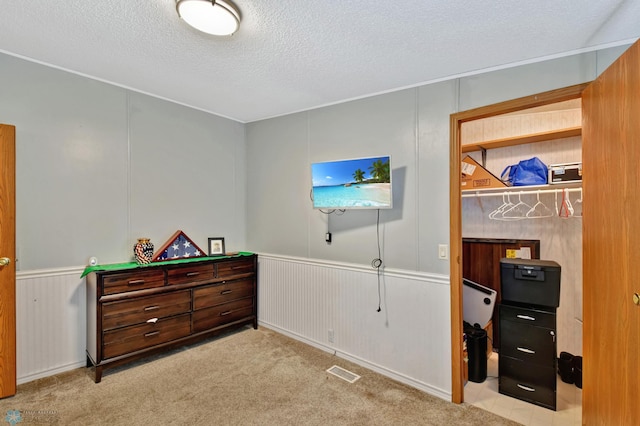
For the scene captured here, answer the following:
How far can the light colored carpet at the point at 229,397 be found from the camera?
215cm

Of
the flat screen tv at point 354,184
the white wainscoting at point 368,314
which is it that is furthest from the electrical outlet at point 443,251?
the flat screen tv at point 354,184

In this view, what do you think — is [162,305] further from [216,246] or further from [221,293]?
[216,246]

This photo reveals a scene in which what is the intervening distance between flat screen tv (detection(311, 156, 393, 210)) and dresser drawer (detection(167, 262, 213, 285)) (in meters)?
1.37

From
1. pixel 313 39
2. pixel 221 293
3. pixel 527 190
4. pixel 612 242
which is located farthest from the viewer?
pixel 221 293

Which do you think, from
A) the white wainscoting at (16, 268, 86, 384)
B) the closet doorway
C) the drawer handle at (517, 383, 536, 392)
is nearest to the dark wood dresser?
the white wainscoting at (16, 268, 86, 384)

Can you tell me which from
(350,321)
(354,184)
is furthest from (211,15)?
(350,321)

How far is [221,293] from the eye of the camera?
3.40 metres

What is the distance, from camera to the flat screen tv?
257cm

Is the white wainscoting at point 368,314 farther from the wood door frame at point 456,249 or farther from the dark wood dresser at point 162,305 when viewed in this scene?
the dark wood dresser at point 162,305

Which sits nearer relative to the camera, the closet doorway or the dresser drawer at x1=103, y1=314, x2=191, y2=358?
the closet doorway

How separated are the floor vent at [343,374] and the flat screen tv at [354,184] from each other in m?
1.50

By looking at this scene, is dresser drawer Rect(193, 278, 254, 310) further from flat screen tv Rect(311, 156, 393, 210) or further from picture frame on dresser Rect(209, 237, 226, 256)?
flat screen tv Rect(311, 156, 393, 210)

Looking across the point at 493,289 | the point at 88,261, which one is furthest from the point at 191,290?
the point at 493,289

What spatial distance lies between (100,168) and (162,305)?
1417mm
